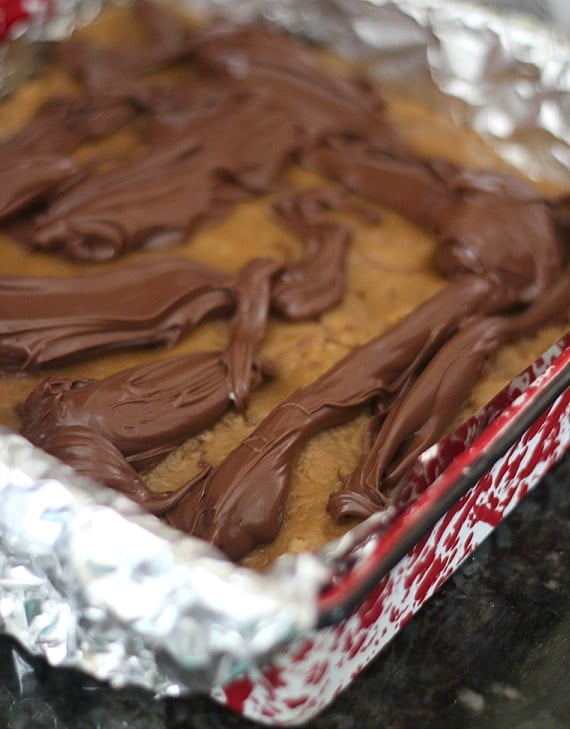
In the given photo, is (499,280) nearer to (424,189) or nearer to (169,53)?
(424,189)

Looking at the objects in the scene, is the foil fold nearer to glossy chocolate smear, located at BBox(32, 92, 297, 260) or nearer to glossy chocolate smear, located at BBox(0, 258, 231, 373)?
glossy chocolate smear, located at BBox(0, 258, 231, 373)

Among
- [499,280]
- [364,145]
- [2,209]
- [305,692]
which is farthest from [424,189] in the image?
[305,692]

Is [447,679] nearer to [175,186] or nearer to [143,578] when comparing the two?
[143,578]

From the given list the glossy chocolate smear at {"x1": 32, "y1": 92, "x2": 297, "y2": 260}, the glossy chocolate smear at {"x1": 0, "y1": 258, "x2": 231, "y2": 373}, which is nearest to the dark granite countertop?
the glossy chocolate smear at {"x1": 0, "y1": 258, "x2": 231, "y2": 373}

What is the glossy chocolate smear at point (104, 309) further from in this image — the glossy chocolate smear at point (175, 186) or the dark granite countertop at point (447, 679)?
the dark granite countertop at point (447, 679)

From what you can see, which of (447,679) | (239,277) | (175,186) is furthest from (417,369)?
(175,186)
